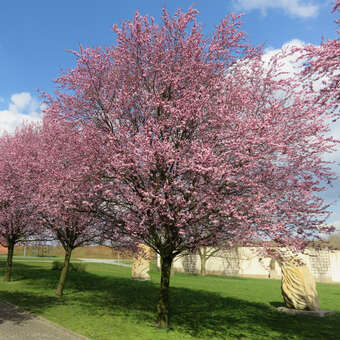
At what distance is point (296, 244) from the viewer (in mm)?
9383

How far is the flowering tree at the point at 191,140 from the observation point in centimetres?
Result: 936

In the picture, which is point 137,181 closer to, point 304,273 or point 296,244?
point 296,244

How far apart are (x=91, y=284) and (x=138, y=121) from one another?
14.1m

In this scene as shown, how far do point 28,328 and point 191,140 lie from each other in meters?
7.11

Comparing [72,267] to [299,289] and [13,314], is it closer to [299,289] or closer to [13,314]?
[13,314]

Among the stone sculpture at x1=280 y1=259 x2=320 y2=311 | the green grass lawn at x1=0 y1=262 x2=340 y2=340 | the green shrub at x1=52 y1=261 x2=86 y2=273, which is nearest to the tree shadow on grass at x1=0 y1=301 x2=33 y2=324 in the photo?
the green grass lawn at x1=0 y1=262 x2=340 y2=340

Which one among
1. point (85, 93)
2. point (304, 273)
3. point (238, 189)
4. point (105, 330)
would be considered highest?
point (85, 93)

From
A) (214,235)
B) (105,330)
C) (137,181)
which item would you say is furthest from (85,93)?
(105,330)

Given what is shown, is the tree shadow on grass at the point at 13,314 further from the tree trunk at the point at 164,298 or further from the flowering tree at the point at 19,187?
the flowering tree at the point at 19,187

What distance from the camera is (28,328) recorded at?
31.8 ft

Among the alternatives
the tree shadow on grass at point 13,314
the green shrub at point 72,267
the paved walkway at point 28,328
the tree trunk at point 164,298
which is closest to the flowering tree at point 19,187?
the tree shadow on grass at point 13,314

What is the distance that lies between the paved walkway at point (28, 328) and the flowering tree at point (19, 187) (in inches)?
236

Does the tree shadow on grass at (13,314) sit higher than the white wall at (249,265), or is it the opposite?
the white wall at (249,265)

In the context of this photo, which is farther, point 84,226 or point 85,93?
point 84,226
